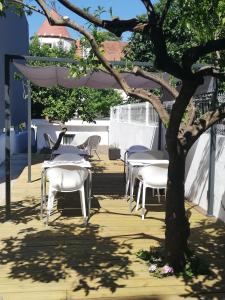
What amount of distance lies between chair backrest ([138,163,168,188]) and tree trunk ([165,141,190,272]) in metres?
2.34

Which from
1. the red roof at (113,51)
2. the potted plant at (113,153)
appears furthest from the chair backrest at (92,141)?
the red roof at (113,51)

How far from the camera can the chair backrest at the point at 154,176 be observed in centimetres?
700

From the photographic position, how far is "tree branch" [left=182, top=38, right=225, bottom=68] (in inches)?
148

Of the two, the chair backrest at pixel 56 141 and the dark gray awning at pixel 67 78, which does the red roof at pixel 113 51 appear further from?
the chair backrest at pixel 56 141

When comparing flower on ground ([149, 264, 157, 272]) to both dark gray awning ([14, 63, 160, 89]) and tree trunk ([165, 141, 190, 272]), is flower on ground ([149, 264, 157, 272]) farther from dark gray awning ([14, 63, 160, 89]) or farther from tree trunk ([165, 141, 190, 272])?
dark gray awning ([14, 63, 160, 89])

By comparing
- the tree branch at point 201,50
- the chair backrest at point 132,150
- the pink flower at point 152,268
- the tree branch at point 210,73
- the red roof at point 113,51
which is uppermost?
the red roof at point 113,51

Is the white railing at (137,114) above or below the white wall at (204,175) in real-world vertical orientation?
above

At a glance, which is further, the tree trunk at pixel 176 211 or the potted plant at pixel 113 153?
Result: the potted plant at pixel 113 153

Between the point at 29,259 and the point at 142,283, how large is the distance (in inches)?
52.6

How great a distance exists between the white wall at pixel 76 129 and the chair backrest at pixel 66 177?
11842 millimetres

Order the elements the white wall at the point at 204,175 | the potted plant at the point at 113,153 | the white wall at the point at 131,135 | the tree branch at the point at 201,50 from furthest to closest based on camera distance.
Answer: the potted plant at the point at 113,153, the white wall at the point at 131,135, the white wall at the point at 204,175, the tree branch at the point at 201,50

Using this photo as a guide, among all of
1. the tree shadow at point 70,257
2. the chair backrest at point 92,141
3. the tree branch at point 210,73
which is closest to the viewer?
the tree branch at point 210,73

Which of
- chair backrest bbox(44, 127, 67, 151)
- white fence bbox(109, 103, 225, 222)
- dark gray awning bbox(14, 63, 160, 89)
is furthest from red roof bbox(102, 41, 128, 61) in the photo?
chair backrest bbox(44, 127, 67, 151)

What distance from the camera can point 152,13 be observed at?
154 inches
